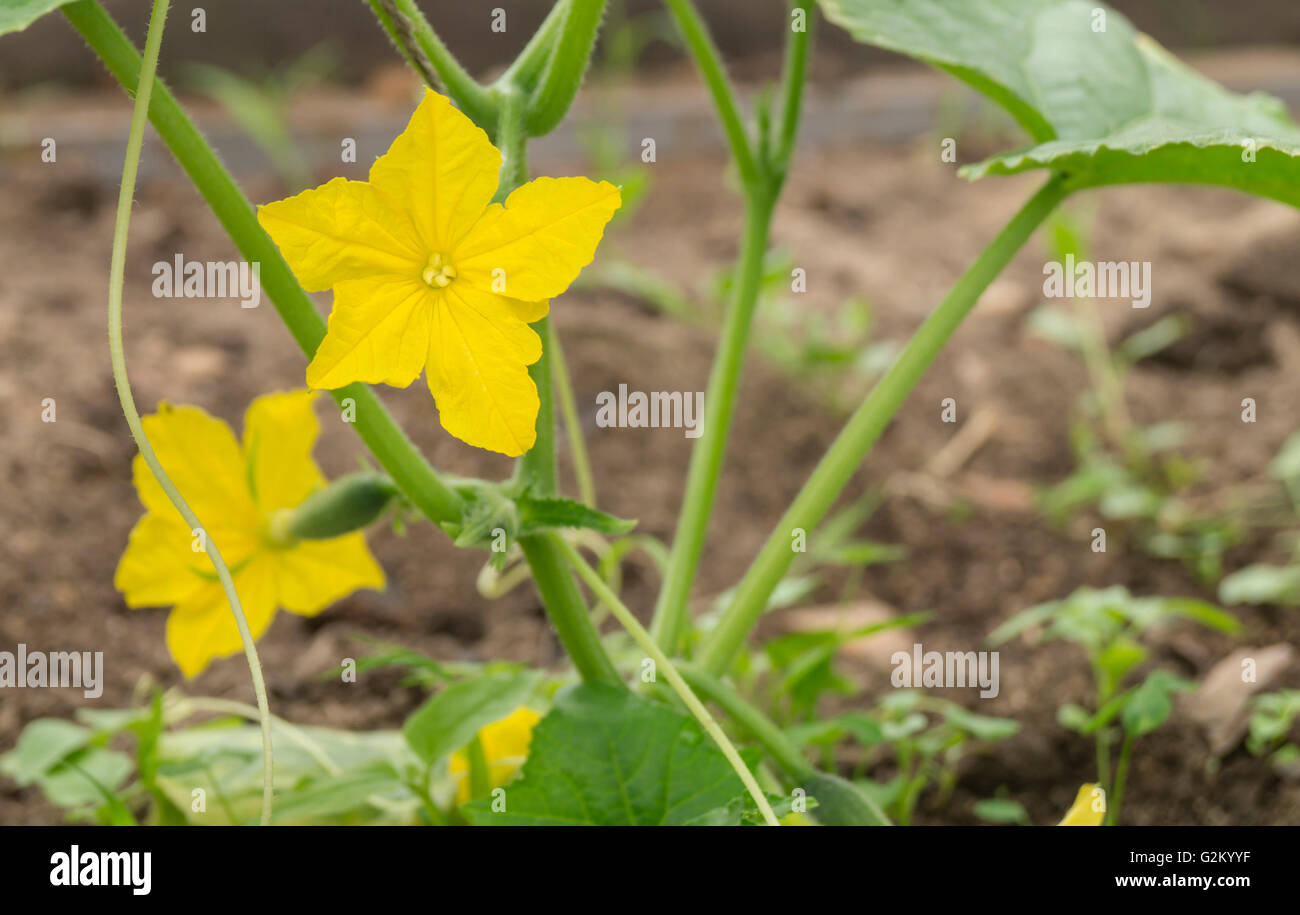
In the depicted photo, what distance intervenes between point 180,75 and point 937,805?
2.85 metres

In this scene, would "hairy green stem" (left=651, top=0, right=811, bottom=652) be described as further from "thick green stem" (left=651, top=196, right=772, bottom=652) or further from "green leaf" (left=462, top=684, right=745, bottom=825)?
"green leaf" (left=462, top=684, right=745, bottom=825)

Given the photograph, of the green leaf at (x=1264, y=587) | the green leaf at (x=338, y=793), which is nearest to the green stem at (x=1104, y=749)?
the green leaf at (x=1264, y=587)

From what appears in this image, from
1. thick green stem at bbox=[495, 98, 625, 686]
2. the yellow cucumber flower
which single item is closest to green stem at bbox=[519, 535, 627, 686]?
thick green stem at bbox=[495, 98, 625, 686]

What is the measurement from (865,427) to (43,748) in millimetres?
773

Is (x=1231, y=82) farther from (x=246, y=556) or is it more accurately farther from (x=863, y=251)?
(x=246, y=556)

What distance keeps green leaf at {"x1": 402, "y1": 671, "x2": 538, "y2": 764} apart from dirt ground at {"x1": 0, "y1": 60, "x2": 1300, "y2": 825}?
422mm

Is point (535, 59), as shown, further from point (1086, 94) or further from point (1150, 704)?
point (1150, 704)

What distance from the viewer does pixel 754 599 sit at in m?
1.01

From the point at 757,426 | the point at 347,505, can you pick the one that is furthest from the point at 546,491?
the point at 757,426

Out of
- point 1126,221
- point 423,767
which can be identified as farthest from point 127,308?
point 1126,221

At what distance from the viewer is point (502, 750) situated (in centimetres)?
110

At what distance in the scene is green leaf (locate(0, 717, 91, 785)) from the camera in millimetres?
1059

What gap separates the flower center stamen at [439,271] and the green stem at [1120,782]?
758mm
